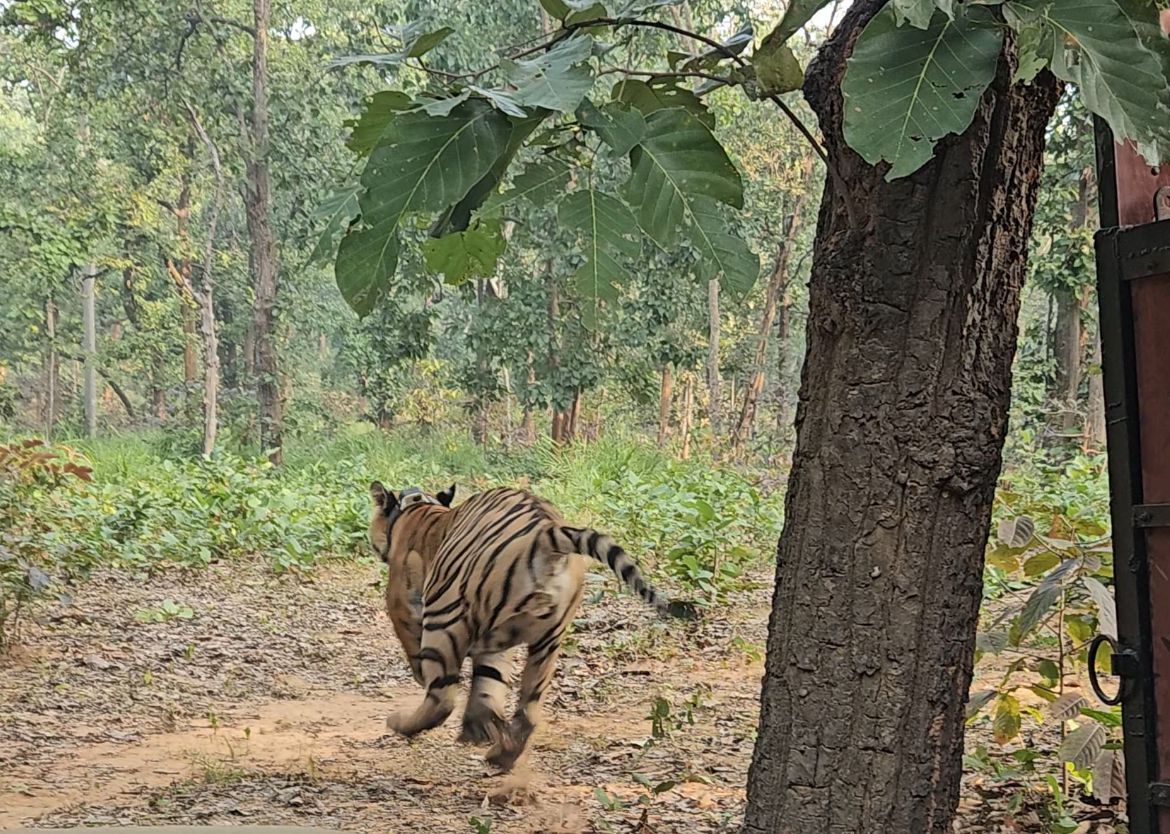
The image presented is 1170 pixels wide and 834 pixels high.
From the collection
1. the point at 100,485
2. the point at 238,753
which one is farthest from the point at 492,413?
the point at 238,753

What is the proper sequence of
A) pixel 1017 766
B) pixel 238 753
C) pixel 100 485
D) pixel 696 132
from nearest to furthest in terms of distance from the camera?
pixel 696 132 < pixel 1017 766 < pixel 238 753 < pixel 100 485

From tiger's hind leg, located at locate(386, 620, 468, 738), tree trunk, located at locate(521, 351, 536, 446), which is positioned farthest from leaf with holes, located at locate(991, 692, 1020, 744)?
tree trunk, located at locate(521, 351, 536, 446)

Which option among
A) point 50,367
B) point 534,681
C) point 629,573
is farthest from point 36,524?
point 50,367

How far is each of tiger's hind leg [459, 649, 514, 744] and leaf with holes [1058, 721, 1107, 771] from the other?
1737 mm

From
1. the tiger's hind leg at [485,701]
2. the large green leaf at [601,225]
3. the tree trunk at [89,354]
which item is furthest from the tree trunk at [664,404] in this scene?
the large green leaf at [601,225]

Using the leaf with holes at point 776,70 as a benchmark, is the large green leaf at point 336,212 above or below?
below

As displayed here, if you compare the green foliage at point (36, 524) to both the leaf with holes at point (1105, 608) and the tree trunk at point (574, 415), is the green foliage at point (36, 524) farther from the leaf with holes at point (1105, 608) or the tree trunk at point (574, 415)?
the tree trunk at point (574, 415)

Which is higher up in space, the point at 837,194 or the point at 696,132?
the point at 837,194

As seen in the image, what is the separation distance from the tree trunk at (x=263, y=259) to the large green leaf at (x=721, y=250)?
11.1m

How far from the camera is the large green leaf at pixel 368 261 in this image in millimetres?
1140

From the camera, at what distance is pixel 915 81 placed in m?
1.07

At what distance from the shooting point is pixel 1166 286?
5.26 feet

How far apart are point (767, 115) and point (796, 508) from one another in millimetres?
13104

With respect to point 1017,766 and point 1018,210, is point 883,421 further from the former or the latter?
point 1017,766
